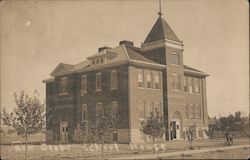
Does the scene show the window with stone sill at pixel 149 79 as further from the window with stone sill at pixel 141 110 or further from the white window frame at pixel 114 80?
the white window frame at pixel 114 80

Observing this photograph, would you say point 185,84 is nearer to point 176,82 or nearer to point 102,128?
point 176,82

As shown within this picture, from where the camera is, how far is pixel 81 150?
1981 cm

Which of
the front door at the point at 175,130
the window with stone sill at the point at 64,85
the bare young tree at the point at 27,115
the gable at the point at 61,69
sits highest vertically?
the gable at the point at 61,69

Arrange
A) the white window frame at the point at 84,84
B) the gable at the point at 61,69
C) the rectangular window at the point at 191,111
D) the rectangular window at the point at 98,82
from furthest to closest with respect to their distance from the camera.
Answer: the rectangular window at the point at 191,111
the rectangular window at the point at 98,82
the white window frame at the point at 84,84
the gable at the point at 61,69

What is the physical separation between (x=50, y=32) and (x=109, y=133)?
5092 millimetres

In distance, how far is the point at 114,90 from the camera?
2212cm

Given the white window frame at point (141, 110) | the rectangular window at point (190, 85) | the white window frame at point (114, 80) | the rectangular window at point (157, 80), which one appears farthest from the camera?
the rectangular window at point (190, 85)

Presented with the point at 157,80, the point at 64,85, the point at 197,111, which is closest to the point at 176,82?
the point at 157,80

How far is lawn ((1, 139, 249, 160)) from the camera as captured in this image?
53.6 ft

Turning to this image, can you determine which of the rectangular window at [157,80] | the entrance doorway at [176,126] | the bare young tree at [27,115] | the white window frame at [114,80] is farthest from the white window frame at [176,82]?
the bare young tree at [27,115]

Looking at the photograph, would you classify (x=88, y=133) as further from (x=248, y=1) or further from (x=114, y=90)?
(x=248, y=1)

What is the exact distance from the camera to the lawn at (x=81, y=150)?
1634 centimetres

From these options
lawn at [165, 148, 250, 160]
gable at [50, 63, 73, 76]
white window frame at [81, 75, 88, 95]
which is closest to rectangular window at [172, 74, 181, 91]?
white window frame at [81, 75, 88, 95]

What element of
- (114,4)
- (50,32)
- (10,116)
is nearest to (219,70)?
(114,4)
